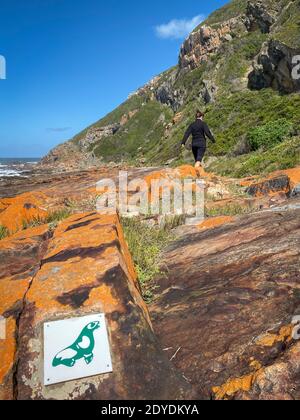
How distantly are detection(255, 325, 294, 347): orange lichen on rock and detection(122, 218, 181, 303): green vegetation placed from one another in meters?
1.53

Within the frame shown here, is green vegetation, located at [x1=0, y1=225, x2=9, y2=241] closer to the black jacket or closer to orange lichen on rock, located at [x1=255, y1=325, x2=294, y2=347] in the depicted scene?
orange lichen on rock, located at [x1=255, y1=325, x2=294, y2=347]

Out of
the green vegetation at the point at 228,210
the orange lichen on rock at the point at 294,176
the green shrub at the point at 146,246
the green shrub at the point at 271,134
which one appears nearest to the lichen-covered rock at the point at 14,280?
the green shrub at the point at 146,246

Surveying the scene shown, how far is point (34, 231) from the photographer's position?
5586 mm

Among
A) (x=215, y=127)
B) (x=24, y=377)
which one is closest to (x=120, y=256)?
(x=24, y=377)

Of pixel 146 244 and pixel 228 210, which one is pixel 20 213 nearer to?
pixel 146 244

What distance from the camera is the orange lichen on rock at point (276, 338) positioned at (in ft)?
9.78

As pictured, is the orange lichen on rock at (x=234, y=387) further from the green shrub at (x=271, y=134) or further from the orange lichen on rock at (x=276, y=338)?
the green shrub at (x=271, y=134)

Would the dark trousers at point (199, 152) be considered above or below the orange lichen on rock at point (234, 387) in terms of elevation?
above

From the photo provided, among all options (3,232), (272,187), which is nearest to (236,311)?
(3,232)

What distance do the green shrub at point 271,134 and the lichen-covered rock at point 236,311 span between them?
1297cm

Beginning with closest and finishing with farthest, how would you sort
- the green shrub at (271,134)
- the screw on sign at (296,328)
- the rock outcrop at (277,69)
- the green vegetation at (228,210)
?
the screw on sign at (296,328)
the green vegetation at (228,210)
the green shrub at (271,134)
the rock outcrop at (277,69)
